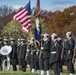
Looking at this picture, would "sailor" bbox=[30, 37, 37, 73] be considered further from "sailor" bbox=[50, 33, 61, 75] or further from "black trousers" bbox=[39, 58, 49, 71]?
"sailor" bbox=[50, 33, 61, 75]

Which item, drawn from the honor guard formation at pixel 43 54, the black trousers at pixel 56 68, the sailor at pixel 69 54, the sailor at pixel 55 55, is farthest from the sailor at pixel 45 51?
the black trousers at pixel 56 68

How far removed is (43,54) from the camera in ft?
56.2

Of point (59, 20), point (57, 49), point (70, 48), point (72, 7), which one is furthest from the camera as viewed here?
point (72, 7)

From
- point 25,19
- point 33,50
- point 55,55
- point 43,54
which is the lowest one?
point 55,55

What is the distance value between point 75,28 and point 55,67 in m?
48.8

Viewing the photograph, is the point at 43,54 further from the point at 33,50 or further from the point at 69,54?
the point at 33,50

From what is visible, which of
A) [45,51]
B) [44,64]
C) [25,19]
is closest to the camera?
[45,51]

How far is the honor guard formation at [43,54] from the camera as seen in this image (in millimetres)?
15086

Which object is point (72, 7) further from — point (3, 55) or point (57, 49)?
point (57, 49)

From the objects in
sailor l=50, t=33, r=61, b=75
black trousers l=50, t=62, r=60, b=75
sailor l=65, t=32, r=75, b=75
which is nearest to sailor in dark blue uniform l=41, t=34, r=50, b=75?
sailor l=65, t=32, r=75, b=75

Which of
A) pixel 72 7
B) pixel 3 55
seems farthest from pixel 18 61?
pixel 72 7

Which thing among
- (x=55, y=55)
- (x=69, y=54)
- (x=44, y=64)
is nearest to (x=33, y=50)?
(x=44, y=64)

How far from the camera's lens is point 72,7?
265ft

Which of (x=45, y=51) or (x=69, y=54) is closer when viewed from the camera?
(x=69, y=54)
